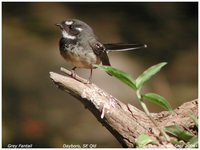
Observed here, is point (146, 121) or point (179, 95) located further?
point (179, 95)

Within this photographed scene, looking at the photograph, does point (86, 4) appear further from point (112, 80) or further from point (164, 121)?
point (164, 121)

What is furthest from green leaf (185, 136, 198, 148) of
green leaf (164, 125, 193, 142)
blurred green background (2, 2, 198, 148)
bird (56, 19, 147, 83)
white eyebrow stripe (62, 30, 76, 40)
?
blurred green background (2, 2, 198, 148)

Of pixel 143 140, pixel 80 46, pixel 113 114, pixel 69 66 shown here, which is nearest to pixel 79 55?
pixel 80 46

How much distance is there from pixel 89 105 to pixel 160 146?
0.23 metres

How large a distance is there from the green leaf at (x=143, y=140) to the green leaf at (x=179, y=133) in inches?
2.2

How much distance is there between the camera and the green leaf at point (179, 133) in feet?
6.44

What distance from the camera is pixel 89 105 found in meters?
2.03

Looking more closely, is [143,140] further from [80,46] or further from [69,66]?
[69,66]

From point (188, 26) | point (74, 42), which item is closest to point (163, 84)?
point (188, 26)

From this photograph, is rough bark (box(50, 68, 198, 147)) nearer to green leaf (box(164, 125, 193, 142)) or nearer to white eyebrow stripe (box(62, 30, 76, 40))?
green leaf (box(164, 125, 193, 142))

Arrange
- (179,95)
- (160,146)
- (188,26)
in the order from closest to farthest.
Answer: (160,146)
(179,95)
(188,26)

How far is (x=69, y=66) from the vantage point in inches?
119

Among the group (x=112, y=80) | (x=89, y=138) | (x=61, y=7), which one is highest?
(x=61, y=7)

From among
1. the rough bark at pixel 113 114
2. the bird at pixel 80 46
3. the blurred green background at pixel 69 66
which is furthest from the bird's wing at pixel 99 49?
the blurred green background at pixel 69 66
